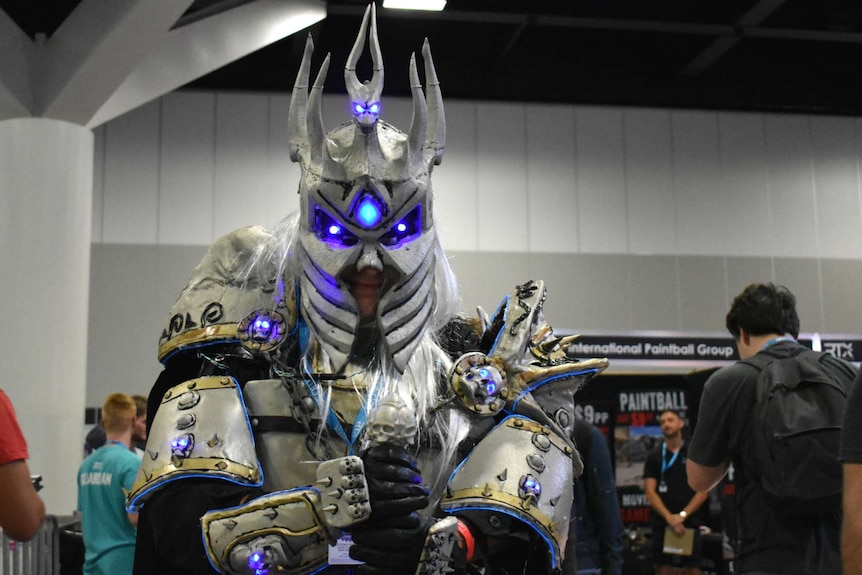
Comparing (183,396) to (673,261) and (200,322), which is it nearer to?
(200,322)

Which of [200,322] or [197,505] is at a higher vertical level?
[200,322]

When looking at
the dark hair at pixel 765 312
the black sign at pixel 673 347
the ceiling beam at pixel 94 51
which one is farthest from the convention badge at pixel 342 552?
the black sign at pixel 673 347

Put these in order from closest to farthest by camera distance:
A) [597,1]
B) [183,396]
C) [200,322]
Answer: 1. [183,396]
2. [200,322]
3. [597,1]

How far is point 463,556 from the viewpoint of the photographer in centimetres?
211

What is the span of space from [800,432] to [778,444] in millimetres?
65

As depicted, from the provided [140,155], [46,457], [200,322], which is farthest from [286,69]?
[200,322]

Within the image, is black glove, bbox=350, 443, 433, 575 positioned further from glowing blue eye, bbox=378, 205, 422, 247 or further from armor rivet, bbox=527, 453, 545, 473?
glowing blue eye, bbox=378, 205, 422, 247

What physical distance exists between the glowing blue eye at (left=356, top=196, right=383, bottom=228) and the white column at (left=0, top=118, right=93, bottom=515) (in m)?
4.47

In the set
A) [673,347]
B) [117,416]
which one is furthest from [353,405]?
[673,347]

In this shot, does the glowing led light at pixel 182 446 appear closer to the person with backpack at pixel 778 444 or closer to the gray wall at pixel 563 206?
the person with backpack at pixel 778 444

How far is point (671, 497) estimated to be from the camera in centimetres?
584

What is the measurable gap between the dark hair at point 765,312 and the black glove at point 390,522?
1367 mm

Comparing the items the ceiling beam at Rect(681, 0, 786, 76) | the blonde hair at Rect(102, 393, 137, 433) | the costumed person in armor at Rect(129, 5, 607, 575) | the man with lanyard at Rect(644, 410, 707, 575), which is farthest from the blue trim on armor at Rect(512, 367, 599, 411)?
the ceiling beam at Rect(681, 0, 786, 76)

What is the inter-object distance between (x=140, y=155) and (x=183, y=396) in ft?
24.5
